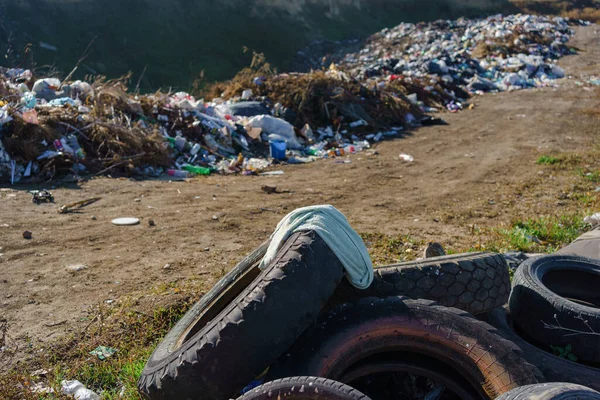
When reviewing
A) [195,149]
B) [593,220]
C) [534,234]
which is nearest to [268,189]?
[195,149]

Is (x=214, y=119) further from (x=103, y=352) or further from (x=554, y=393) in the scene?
(x=554, y=393)

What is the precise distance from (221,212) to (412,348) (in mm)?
3956

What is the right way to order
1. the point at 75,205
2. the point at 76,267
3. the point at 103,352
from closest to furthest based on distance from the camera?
the point at 103,352
the point at 76,267
the point at 75,205

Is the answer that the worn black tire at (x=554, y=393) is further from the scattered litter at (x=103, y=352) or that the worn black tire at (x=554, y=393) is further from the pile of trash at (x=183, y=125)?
the pile of trash at (x=183, y=125)

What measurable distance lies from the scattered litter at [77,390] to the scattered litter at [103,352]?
279 millimetres

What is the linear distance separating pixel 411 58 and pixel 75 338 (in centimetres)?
1839

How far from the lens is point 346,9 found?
115 feet

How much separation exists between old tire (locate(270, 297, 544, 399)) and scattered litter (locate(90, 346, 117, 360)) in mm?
1330

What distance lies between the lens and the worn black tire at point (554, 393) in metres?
1.69

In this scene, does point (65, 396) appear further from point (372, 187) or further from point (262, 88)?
point (262, 88)

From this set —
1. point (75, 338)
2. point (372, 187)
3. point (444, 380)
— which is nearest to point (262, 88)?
point (372, 187)

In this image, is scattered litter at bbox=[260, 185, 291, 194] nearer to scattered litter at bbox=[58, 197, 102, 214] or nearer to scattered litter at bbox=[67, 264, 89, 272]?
scattered litter at bbox=[58, 197, 102, 214]

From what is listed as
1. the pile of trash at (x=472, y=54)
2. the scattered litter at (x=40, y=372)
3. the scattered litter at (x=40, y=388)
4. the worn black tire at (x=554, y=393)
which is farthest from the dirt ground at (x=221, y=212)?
the pile of trash at (x=472, y=54)

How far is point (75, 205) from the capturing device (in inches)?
238
